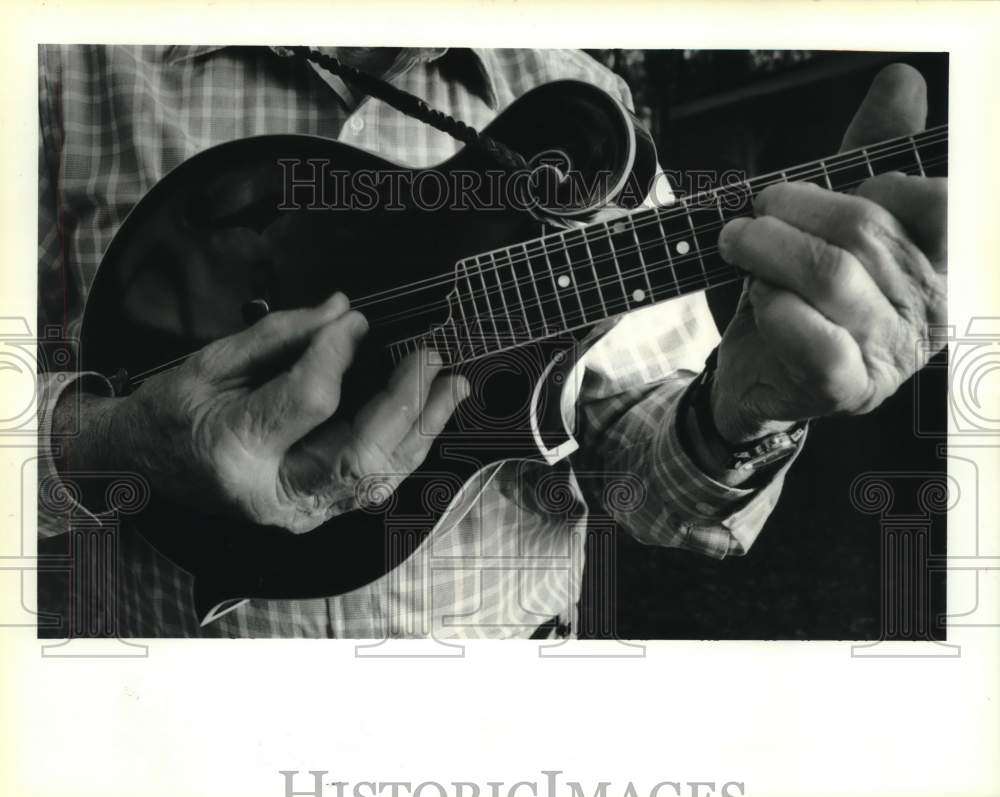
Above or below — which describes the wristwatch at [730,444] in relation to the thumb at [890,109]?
below

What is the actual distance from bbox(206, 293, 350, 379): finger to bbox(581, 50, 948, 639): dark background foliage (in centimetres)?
45

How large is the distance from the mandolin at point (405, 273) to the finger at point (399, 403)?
0.05ft

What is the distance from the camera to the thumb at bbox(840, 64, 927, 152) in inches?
46.9

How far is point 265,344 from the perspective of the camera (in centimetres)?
123

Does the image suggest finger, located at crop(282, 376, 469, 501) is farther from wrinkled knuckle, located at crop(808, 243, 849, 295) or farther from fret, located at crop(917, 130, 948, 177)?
fret, located at crop(917, 130, 948, 177)

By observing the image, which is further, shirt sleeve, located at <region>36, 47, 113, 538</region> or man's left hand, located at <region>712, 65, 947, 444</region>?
shirt sleeve, located at <region>36, 47, 113, 538</region>

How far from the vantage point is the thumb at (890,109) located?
119 centimetres

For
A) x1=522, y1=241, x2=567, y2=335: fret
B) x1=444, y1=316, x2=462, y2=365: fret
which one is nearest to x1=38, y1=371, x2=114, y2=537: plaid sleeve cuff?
x1=444, y1=316, x2=462, y2=365: fret

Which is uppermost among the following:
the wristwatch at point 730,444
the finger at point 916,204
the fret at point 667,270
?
the finger at point 916,204

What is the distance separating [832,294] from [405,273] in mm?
501

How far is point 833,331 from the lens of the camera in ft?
3.69

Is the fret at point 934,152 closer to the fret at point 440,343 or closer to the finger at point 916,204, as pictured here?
the finger at point 916,204

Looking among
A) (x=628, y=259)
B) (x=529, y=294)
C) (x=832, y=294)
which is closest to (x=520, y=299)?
(x=529, y=294)

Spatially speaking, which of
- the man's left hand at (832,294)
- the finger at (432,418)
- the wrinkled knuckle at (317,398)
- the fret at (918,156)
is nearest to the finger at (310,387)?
the wrinkled knuckle at (317,398)
